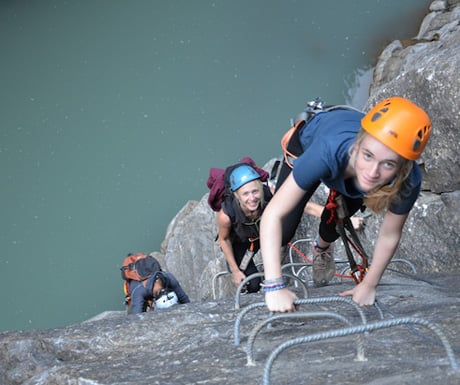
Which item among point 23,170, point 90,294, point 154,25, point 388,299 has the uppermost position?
point 154,25

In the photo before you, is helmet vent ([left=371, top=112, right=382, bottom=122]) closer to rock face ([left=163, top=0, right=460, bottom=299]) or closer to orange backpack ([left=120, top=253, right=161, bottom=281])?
rock face ([left=163, top=0, right=460, bottom=299])

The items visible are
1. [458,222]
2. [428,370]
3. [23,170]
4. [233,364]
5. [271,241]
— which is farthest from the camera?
[23,170]

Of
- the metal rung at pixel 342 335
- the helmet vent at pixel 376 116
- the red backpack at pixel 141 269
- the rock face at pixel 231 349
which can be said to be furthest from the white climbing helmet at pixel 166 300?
the metal rung at pixel 342 335

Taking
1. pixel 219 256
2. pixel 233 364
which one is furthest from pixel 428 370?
pixel 219 256

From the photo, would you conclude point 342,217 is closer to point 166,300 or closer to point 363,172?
point 363,172

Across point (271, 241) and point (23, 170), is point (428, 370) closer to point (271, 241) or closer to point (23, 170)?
point (271, 241)

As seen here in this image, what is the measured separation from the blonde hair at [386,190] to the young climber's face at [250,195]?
1917mm

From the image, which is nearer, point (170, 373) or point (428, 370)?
point (428, 370)

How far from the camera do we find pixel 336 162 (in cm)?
243

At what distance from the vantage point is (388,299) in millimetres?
3361

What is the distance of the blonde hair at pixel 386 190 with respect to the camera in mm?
2371

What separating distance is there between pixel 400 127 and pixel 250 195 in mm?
2266

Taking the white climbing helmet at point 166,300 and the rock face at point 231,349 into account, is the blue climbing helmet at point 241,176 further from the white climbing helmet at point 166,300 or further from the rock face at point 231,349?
the white climbing helmet at point 166,300

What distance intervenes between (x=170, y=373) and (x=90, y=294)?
35.8 feet
